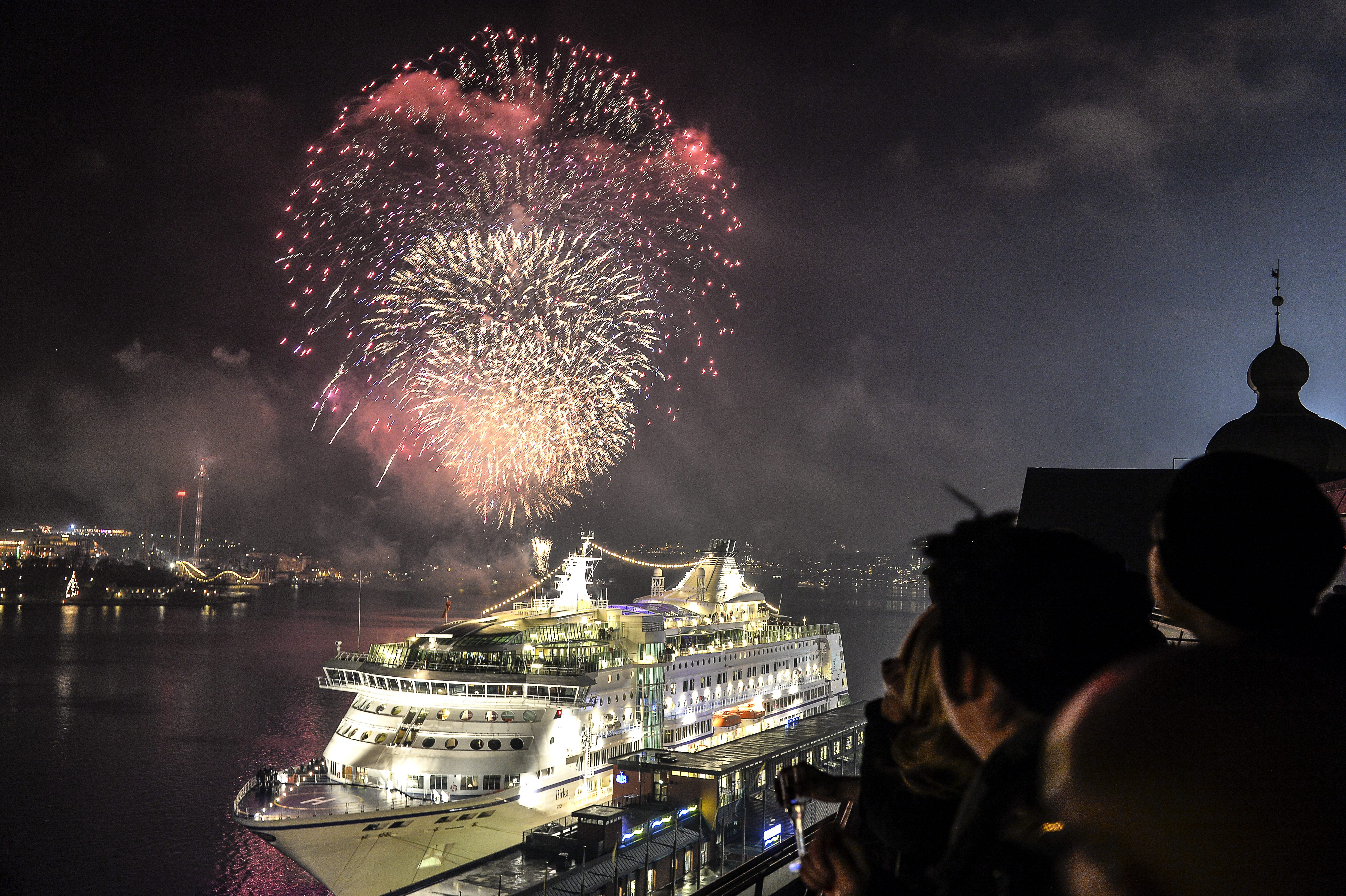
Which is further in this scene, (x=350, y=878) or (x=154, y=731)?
(x=154, y=731)

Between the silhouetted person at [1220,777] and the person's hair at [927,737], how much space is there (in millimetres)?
933

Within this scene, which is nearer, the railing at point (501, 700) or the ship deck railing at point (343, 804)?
the ship deck railing at point (343, 804)

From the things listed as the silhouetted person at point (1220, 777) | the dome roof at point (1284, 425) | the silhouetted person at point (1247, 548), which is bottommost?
the silhouetted person at point (1220, 777)

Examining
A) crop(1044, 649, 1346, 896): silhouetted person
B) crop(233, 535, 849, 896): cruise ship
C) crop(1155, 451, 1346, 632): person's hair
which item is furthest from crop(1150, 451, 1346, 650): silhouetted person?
crop(233, 535, 849, 896): cruise ship

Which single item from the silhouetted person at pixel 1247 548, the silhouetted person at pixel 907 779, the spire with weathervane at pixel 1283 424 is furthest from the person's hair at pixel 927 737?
the spire with weathervane at pixel 1283 424

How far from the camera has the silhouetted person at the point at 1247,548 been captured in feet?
3.25

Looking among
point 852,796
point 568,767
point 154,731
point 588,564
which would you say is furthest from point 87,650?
point 852,796

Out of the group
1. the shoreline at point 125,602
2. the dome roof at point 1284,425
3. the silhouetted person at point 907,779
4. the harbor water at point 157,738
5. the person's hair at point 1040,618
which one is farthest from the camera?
the shoreline at point 125,602

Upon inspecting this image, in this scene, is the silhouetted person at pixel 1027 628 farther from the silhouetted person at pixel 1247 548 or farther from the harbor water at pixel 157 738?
the harbor water at pixel 157 738

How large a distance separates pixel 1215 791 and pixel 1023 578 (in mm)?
757

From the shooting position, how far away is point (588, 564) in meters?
29.1

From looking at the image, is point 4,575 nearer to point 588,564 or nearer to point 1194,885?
point 588,564

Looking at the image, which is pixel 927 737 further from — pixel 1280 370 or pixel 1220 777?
pixel 1280 370

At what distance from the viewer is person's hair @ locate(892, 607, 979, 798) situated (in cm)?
178
